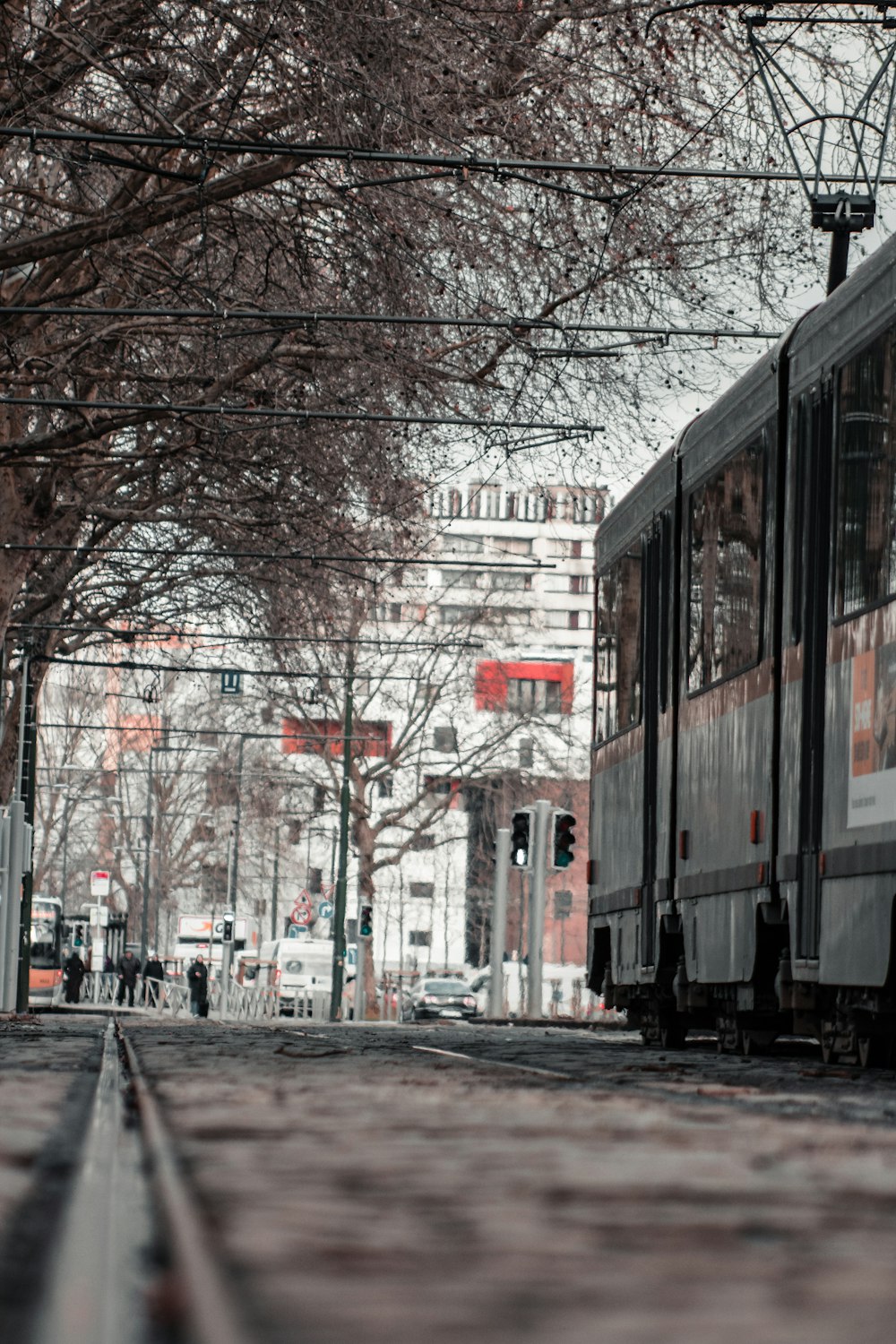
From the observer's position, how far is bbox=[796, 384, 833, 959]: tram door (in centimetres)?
1091

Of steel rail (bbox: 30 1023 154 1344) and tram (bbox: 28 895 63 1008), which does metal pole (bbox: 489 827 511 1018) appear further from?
steel rail (bbox: 30 1023 154 1344)

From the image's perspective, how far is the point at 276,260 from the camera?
A: 73.5 feet

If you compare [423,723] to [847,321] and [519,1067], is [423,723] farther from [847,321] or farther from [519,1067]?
[519,1067]

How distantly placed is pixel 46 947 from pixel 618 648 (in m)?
60.5

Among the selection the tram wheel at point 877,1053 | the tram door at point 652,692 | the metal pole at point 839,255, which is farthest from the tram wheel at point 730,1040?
the metal pole at point 839,255

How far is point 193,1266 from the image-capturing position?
89.0 inches

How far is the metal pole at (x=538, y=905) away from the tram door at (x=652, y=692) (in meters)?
19.5

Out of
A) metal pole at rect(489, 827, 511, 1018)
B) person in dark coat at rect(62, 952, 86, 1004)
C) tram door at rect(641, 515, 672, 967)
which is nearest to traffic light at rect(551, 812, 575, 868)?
metal pole at rect(489, 827, 511, 1018)

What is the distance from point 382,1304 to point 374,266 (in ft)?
59.9

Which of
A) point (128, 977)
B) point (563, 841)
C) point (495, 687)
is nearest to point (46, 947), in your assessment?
point (128, 977)

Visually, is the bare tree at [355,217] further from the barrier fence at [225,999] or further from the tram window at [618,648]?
the barrier fence at [225,999]

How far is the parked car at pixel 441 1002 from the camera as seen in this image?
6044cm

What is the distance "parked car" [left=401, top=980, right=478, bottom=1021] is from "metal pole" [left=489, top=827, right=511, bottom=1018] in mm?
15301

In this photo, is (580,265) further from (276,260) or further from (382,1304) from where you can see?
(382,1304)
